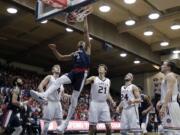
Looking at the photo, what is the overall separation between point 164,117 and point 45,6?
4313 mm

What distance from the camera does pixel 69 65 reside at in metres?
25.7

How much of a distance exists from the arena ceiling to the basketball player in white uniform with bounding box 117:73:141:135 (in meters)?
4.89

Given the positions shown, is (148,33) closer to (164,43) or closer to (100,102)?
(164,43)

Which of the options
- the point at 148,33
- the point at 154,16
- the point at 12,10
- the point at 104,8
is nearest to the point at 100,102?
the point at 104,8

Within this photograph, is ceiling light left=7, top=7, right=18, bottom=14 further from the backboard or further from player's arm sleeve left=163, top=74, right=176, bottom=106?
player's arm sleeve left=163, top=74, right=176, bottom=106

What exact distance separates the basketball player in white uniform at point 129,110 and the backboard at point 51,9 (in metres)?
3.25

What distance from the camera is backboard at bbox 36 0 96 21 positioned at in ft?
25.1

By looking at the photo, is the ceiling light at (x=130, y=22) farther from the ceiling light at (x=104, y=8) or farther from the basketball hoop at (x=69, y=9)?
the basketball hoop at (x=69, y=9)

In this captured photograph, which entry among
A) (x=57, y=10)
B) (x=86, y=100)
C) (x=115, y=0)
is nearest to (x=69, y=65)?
(x=86, y=100)

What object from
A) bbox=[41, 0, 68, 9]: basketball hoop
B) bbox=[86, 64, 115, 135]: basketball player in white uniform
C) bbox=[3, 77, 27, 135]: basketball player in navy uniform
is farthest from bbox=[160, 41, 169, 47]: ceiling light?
bbox=[41, 0, 68, 9]: basketball hoop

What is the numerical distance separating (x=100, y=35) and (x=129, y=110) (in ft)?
21.9

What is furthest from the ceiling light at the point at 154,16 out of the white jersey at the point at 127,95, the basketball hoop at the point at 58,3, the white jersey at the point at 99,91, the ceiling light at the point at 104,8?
the basketball hoop at the point at 58,3

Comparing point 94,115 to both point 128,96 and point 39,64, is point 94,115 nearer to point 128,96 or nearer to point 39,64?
point 128,96

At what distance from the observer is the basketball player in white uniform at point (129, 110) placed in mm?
9570
